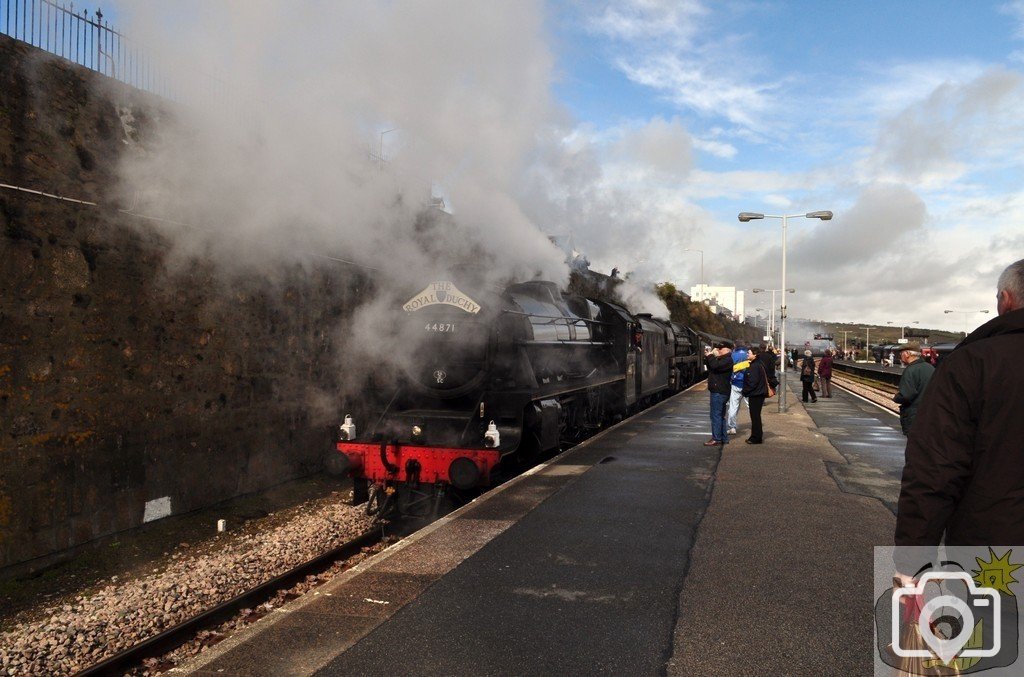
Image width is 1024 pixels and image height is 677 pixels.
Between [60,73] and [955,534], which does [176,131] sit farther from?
[955,534]

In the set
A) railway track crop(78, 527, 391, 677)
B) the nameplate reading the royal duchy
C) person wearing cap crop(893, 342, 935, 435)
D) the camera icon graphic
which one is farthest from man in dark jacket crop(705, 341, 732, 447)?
the camera icon graphic

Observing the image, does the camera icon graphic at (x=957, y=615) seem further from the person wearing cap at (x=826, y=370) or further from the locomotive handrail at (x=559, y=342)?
the person wearing cap at (x=826, y=370)

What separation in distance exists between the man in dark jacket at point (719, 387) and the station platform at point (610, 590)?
2.29 m

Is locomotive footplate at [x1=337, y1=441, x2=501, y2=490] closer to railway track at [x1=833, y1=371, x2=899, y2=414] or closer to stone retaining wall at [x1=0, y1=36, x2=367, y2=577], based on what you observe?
stone retaining wall at [x1=0, y1=36, x2=367, y2=577]

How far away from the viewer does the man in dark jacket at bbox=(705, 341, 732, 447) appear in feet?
30.5

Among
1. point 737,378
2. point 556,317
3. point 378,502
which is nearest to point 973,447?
point 378,502

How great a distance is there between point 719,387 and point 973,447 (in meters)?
7.53

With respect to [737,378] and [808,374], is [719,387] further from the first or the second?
[808,374]

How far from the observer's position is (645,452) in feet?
29.2

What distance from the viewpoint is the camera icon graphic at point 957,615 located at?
6.03 ft

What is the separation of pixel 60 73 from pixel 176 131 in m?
1.22

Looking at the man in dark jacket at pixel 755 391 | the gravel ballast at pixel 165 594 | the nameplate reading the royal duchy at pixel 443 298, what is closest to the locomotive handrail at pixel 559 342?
the nameplate reading the royal duchy at pixel 443 298

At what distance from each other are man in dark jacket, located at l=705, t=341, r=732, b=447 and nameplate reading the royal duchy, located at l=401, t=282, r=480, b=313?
13.0ft

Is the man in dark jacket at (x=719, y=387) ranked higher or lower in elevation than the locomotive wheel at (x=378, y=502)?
higher
